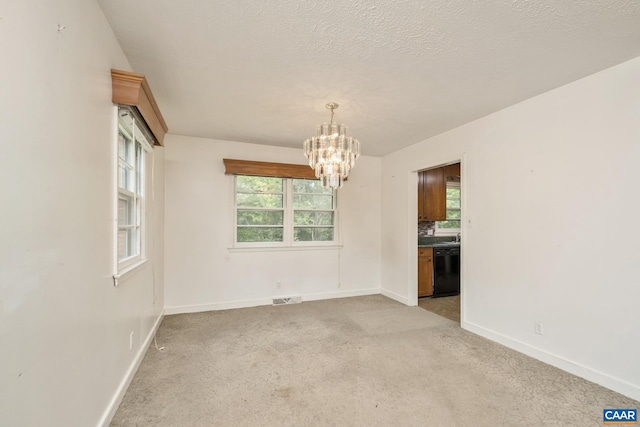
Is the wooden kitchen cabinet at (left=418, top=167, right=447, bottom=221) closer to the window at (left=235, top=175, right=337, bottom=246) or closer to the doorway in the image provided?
the doorway

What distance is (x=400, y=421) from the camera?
186cm

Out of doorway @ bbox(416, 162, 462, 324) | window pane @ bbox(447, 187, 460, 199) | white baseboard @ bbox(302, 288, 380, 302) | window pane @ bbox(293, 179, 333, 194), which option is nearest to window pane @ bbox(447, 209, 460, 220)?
window pane @ bbox(447, 187, 460, 199)

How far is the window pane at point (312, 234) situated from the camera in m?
4.71

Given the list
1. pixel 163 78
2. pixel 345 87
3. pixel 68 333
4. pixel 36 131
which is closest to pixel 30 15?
pixel 36 131

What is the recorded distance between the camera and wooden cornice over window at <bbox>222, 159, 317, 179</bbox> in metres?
4.18

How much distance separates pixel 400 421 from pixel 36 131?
2.45 m

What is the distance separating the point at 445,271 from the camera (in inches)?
198

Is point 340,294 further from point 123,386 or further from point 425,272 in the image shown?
point 123,386

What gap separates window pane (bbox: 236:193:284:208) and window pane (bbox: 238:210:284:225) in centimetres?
10

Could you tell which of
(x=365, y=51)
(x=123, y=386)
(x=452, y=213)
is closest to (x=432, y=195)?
(x=452, y=213)

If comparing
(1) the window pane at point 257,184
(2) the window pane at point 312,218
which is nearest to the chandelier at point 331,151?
(1) the window pane at point 257,184

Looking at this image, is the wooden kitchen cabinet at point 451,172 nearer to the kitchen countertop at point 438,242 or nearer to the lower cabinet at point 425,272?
the kitchen countertop at point 438,242

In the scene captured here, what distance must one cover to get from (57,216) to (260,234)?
10.8 ft

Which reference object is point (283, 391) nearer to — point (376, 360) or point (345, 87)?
point (376, 360)
